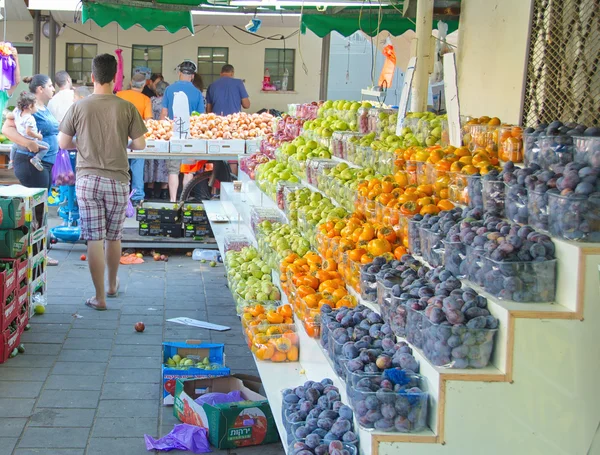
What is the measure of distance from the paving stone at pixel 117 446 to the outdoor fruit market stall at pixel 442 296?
75cm

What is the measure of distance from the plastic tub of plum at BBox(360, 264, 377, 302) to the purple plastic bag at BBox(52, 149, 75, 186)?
6200 millimetres

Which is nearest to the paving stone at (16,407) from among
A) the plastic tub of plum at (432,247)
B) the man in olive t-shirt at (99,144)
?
the man in olive t-shirt at (99,144)

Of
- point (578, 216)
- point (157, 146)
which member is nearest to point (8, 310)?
point (578, 216)

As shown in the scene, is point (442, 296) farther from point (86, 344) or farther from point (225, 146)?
point (225, 146)

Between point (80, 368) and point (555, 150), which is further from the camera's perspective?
point (80, 368)

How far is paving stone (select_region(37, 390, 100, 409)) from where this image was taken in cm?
467

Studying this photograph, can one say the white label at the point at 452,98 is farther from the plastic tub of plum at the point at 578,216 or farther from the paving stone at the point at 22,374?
the paving stone at the point at 22,374

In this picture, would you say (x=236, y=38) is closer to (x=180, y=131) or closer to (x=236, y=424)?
(x=180, y=131)

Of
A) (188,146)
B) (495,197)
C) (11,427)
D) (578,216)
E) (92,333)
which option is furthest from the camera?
(188,146)

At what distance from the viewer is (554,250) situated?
9.50 feet

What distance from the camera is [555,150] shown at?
10.4ft

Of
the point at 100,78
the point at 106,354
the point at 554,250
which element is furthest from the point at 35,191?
the point at 554,250

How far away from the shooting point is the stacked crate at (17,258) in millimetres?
5238

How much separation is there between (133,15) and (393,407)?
23.1ft
